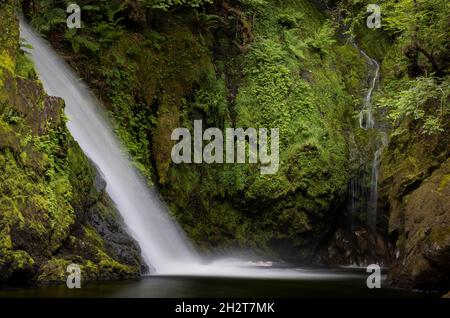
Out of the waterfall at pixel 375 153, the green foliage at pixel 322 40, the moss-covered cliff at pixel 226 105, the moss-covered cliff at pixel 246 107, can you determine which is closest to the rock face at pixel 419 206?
the moss-covered cliff at pixel 246 107

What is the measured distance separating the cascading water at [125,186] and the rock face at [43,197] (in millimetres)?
901

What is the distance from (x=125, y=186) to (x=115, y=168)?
0.47m

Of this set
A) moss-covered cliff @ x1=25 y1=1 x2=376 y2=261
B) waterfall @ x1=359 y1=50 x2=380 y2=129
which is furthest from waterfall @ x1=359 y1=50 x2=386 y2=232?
moss-covered cliff @ x1=25 y1=1 x2=376 y2=261

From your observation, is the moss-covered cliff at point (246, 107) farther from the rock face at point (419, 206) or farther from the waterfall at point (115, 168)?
the waterfall at point (115, 168)

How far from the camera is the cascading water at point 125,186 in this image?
10148 mm

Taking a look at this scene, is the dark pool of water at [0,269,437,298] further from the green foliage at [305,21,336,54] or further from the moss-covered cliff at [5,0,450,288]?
the green foliage at [305,21,336,54]

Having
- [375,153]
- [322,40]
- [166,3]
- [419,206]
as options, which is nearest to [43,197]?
[419,206]

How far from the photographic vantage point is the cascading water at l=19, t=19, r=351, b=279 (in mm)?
10148

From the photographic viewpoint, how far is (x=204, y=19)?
1448 centimetres

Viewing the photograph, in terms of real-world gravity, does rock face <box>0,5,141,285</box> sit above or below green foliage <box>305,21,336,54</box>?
below

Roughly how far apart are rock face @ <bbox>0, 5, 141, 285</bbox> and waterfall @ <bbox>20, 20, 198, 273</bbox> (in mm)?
873

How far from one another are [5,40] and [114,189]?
11.1 feet
